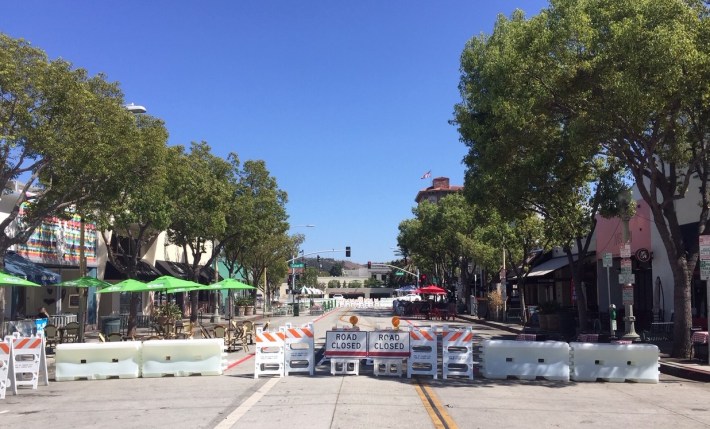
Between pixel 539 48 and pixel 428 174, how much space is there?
83268 mm

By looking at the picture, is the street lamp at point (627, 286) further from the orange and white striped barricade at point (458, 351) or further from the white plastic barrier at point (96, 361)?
the white plastic barrier at point (96, 361)

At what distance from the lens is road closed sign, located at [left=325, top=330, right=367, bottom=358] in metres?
14.5

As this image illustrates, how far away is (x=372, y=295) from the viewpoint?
158 m

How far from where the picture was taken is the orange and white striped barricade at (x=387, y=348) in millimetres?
14362

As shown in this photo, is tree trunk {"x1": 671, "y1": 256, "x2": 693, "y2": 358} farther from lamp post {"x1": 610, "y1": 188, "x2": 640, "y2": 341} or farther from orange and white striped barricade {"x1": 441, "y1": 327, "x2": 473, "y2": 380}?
orange and white striped barricade {"x1": 441, "y1": 327, "x2": 473, "y2": 380}

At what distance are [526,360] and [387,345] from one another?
10.2ft

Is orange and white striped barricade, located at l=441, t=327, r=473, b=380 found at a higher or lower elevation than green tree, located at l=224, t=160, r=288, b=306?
lower

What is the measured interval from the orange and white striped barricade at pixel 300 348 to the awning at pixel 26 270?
1420 cm

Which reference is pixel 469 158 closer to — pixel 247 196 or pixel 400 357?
pixel 400 357

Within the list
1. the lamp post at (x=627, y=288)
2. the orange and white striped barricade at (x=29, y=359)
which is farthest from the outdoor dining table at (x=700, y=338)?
the orange and white striped barricade at (x=29, y=359)

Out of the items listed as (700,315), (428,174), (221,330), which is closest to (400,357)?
(221,330)

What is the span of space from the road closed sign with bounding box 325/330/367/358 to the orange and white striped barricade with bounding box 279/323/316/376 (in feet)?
1.34

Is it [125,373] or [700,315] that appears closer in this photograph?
[125,373]

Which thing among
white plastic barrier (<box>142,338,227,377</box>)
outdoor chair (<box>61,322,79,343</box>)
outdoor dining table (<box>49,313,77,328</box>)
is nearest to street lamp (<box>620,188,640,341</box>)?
white plastic barrier (<box>142,338,227,377</box>)
